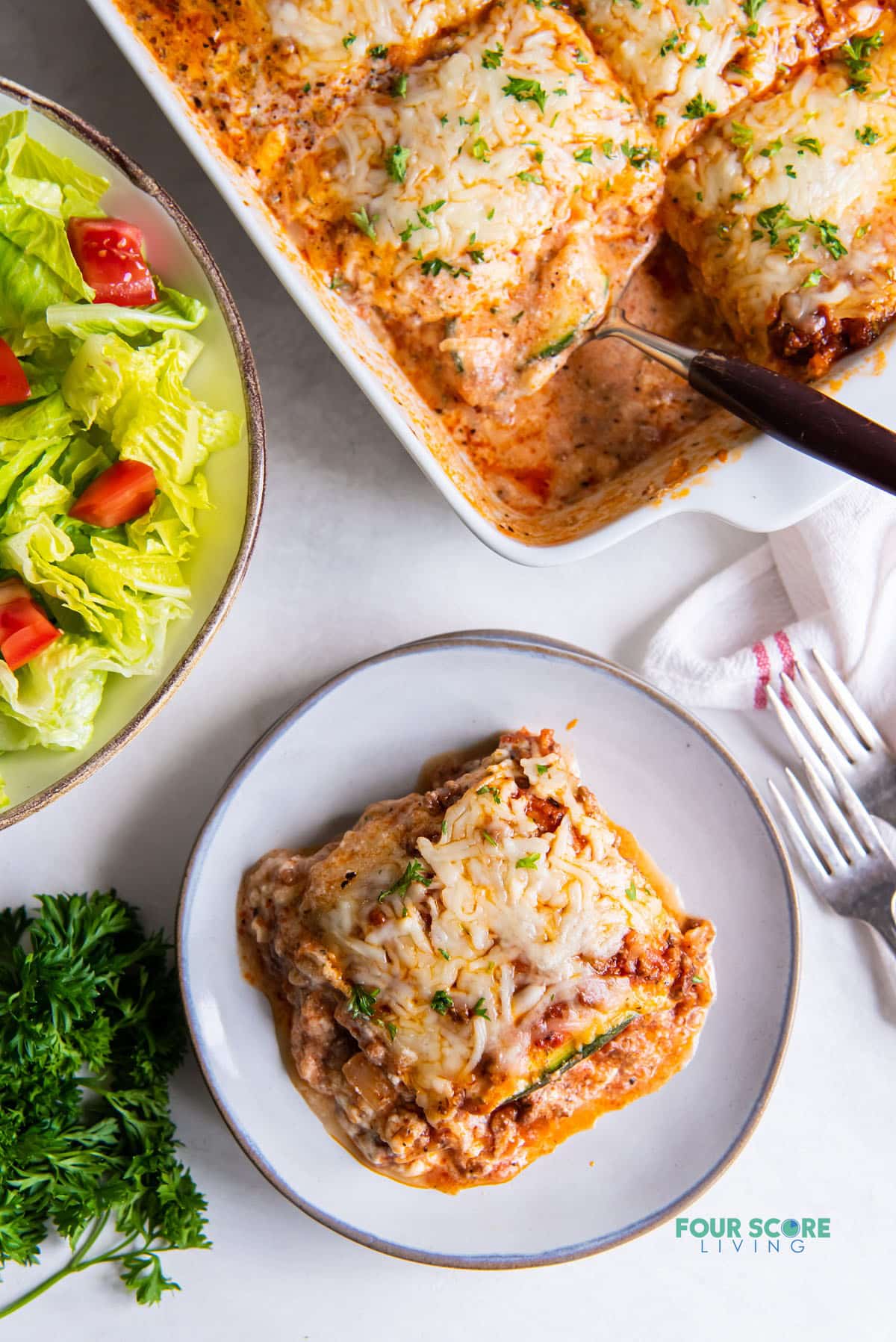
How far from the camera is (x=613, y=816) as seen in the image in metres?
2.44

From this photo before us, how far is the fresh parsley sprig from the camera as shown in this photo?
2219 millimetres

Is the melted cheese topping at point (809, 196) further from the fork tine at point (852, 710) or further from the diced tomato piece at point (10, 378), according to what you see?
the diced tomato piece at point (10, 378)

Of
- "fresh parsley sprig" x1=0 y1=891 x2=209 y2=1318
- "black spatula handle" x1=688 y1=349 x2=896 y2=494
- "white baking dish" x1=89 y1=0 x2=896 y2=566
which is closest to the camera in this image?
"black spatula handle" x1=688 y1=349 x2=896 y2=494

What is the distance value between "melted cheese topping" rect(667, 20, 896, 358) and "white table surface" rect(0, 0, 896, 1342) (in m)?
0.61

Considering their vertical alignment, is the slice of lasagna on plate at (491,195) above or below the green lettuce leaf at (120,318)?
below

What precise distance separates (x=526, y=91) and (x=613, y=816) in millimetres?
1475

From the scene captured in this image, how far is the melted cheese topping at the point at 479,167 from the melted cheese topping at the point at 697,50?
0.05 metres

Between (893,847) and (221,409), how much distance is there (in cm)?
176

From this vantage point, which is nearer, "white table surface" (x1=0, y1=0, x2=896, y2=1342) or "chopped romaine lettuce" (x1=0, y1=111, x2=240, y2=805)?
"chopped romaine lettuce" (x1=0, y1=111, x2=240, y2=805)

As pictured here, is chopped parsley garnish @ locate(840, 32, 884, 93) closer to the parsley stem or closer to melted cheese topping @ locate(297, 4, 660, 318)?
melted cheese topping @ locate(297, 4, 660, 318)

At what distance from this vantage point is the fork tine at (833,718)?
2447mm

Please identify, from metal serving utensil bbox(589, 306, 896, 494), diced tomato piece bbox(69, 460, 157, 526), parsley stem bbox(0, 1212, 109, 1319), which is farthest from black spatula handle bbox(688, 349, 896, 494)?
parsley stem bbox(0, 1212, 109, 1319)

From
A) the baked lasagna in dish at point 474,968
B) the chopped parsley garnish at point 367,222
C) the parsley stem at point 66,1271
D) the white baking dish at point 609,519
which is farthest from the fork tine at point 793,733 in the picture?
the parsley stem at point 66,1271

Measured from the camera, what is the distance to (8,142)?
191 centimetres
